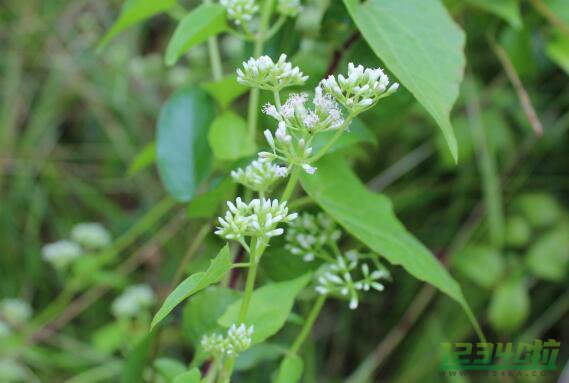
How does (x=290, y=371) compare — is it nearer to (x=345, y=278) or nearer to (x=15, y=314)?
(x=345, y=278)

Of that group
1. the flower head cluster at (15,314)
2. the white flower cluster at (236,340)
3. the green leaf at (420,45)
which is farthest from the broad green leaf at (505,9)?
the flower head cluster at (15,314)

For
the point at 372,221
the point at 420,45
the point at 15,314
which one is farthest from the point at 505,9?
the point at 15,314

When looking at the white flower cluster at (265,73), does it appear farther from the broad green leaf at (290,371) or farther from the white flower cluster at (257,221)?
the broad green leaf at (290,371)

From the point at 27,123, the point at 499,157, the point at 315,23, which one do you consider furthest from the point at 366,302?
the point at 27,123

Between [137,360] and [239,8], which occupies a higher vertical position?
[239,8]

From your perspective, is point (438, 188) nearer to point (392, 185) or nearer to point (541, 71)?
point (392, 185)

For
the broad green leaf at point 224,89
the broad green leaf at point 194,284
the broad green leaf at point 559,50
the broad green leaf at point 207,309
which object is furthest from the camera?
the broad green leaf at point 559,50
